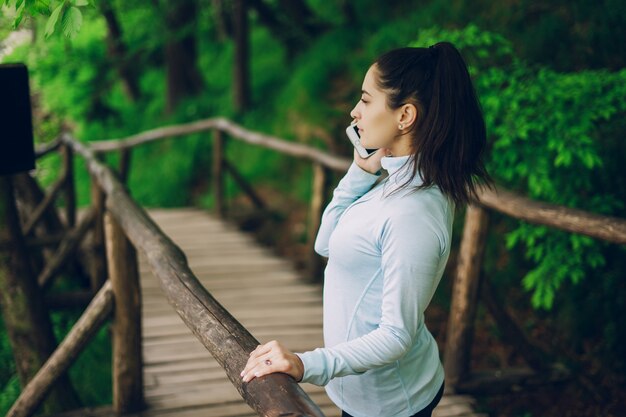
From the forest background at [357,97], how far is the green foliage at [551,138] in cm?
1

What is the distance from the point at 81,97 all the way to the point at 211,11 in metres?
3.18

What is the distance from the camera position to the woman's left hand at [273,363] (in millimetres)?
1914

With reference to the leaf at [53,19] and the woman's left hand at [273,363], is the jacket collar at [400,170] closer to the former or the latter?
the woman's left hand at [273,363]

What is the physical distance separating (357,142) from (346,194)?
7.6 inches

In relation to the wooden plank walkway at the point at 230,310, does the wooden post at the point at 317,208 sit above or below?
above

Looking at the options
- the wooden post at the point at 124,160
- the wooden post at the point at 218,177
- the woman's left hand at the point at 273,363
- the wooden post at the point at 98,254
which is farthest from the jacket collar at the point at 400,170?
the wooden post at the point at 124,160

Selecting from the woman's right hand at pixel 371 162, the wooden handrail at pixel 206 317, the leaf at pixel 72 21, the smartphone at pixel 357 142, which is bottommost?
the wooden handrail at pixel 206 317

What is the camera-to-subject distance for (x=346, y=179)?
2396 millimetres

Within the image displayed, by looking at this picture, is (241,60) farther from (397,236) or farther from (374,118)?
(397,236)

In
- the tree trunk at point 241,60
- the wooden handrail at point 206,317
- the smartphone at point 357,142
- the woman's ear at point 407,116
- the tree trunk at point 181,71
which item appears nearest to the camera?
the wooden handrail at point 206,317

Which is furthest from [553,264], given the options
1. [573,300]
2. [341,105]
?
[341,105]

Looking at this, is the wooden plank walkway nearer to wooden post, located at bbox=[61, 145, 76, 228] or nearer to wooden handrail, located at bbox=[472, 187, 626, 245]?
wooden post, located at bbox=[61, 145, 76, 228]

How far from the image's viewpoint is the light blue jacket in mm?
1930

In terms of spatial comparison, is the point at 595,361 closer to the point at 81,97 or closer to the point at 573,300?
the point at 573,300
